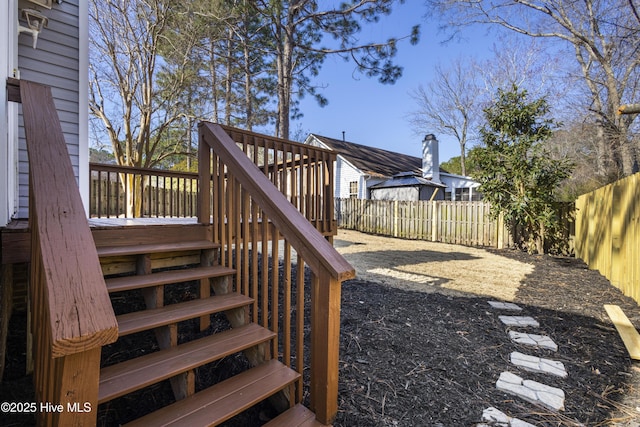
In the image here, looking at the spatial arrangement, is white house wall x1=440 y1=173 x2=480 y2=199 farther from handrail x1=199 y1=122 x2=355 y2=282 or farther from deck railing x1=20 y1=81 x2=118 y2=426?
deck railing x1=20 y1=81 x2=118 y2=426

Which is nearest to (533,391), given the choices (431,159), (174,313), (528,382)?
Answer: (528,382)

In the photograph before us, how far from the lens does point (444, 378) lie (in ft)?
7.11

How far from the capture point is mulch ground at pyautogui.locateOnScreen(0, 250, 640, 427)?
182cm

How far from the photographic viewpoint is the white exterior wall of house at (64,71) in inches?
115

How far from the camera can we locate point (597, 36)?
925 cm

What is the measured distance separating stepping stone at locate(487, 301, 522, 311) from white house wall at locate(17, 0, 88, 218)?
4.83 m

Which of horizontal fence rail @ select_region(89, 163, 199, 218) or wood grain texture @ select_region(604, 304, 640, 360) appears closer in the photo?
wood grain texture @ select_region(604, 304, 640, 360)

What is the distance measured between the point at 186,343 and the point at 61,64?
3.28 meters

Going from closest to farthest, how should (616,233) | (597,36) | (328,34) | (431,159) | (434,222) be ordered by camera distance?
(616,233) → (328,34) → (597,36) → (434,222) → (431,159)

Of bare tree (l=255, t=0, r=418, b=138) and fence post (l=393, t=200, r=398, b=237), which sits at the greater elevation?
bare tree (l=255, t=0, r=418, b=138)

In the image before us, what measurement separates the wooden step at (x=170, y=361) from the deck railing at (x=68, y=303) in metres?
0.25

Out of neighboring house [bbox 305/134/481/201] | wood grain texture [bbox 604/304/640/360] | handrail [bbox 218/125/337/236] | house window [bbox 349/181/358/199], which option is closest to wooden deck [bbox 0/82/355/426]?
handrail [bbox 218/125/337/236]

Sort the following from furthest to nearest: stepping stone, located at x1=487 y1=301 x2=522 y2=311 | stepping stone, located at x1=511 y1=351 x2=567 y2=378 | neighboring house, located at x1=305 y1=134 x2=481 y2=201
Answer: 1. neighboring house, located at x1=305 y1=134 x2=481 y2=201
2. stepping stone, located at x1=487 y1=301 x2=522 y2=311
3. stepping stone, located at x1=511 y1=351 x2=567 y2=378

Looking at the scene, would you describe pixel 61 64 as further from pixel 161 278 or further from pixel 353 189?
pixel 353 189
